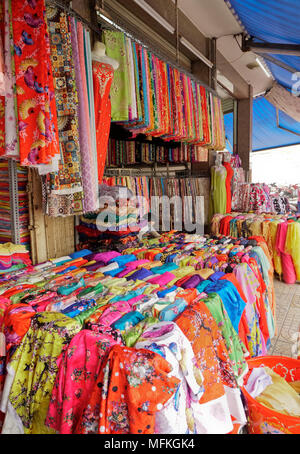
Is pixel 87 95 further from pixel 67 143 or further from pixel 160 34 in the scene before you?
pixel 160 34

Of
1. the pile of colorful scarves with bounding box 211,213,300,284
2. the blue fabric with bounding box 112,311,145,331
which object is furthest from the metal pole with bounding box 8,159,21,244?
the pile of colorful scarves with bounding box 211,213,300,284

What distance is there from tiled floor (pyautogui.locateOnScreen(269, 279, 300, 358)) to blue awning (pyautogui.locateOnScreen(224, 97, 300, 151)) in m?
5.51

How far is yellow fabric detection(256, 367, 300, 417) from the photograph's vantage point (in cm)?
163

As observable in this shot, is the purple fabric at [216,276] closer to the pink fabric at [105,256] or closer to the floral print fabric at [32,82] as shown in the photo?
the pink fabric at [105,256]

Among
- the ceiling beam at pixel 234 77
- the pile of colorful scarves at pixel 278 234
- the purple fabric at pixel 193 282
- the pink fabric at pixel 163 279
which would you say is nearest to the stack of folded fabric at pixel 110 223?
the pink fabric at pixel 163 279

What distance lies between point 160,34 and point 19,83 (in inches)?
122

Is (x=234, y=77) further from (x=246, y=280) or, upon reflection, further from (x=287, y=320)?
(x=246, y=280)

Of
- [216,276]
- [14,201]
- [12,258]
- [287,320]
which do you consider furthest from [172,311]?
[287,320]

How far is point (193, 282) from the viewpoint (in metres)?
1.81

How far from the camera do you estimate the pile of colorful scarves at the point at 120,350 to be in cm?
94

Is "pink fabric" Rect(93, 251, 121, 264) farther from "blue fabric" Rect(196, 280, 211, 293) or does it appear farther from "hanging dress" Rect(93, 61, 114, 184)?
"blue fabric" Rect(196, 280, 211, 293)

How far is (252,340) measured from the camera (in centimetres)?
211

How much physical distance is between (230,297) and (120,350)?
40.2 inches
